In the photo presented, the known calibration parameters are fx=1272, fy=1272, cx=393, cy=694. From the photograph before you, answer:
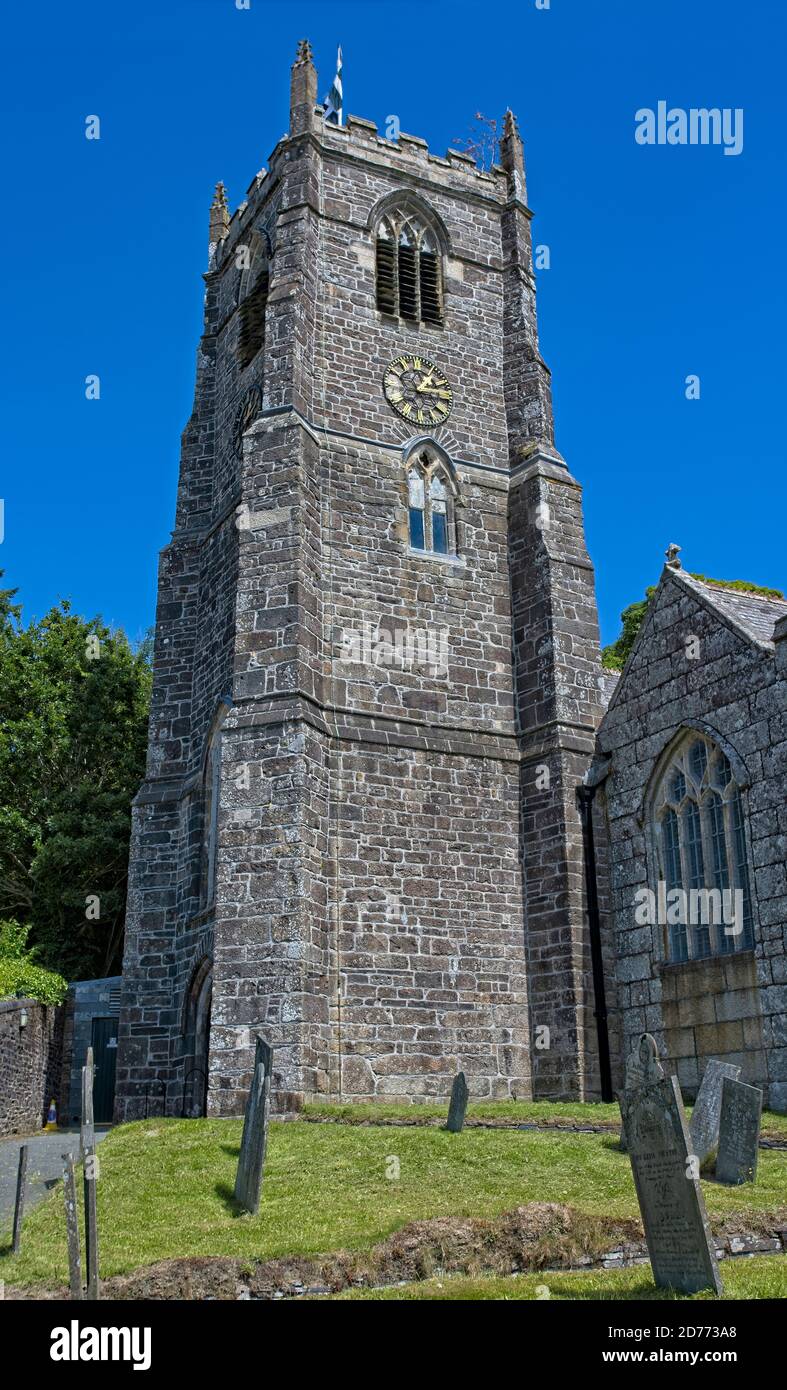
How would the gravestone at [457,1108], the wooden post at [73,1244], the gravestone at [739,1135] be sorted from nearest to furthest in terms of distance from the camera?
the wooden post at [73,1244], the gravestone at [739,1135], the gravestone at [457,1108]

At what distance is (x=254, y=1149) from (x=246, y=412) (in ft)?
51.7

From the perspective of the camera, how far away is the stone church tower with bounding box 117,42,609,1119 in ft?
61.9

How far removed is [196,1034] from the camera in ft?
68.5

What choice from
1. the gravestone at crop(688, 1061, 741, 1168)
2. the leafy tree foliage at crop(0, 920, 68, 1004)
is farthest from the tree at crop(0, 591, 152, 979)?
the gravestone at crop(688, 1061, 741, 1168)

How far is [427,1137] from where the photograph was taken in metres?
14.6

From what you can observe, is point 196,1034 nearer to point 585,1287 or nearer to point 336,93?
point 585,1287

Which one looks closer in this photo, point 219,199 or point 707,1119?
point 707,1119

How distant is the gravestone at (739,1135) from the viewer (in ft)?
39.7

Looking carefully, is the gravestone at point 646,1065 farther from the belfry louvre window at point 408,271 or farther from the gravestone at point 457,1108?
the belfry louvre window at point 408,271

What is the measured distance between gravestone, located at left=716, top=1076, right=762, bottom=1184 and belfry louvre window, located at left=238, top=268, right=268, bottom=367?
59.4 feet

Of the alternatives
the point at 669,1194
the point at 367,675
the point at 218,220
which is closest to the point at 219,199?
the point at 218,220

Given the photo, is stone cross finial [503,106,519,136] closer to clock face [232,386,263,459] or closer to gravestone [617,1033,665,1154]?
clock face [232,386,263,459]

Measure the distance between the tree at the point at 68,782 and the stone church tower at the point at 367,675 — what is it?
397 inches

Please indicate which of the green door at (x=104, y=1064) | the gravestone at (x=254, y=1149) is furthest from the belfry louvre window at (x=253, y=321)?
the gravestone at (x=254, y=1149)
